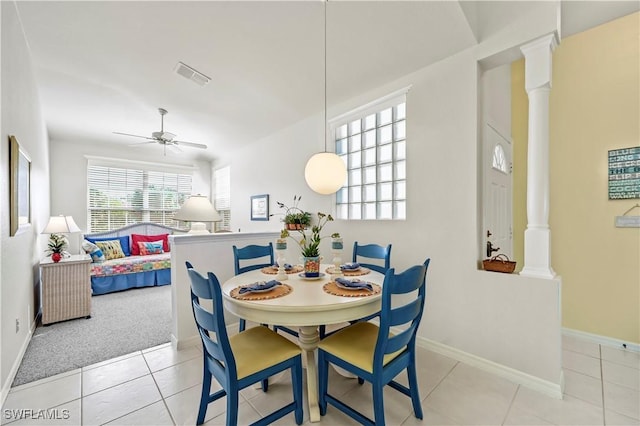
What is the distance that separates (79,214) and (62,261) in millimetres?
2797

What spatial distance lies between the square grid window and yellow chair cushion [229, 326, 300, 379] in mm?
1859

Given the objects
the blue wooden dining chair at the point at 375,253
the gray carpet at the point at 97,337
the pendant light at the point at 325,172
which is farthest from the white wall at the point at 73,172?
the blue wooden dining chair at the point at 375,253

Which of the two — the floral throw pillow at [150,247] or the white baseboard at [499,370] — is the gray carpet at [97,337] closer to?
the floral throw pillow at [150,247]

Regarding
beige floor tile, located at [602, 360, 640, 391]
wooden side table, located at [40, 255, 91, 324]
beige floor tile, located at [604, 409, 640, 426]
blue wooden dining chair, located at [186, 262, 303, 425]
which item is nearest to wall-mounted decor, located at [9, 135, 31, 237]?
wooden side table, located at [40, 255, 91, 324]

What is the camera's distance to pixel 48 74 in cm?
287

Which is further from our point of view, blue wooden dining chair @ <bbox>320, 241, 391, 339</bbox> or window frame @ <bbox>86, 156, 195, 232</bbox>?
window frame @ <bbox>86, 156, 195, 232</bbox>

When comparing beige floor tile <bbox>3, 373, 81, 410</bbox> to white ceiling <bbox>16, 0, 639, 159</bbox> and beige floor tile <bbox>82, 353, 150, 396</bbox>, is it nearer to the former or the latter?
beige floor tile <bbox>82, 353, 150, 396</bbox>

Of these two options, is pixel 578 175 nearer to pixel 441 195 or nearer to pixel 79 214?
pixel 441 195

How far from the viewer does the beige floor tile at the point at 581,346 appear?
2471mm

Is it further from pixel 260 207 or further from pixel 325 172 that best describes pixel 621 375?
pixel 260 207

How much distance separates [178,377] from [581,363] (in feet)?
11.0

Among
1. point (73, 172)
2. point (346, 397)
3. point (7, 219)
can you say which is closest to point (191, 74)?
point (7, 219)

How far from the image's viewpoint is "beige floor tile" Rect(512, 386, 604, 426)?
1.64 m

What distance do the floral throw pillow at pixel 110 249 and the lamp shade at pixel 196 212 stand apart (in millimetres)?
3282
